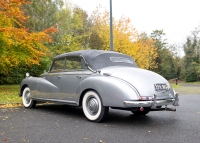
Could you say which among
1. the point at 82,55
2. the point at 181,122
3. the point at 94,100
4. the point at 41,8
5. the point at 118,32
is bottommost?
the point at 181,122

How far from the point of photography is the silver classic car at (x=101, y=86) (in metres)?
4.69

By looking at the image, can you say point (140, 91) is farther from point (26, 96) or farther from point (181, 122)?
point (26, 96)

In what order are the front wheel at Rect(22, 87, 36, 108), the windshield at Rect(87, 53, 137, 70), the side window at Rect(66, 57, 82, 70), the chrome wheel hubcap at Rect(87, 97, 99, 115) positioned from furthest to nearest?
the front wheel at Rect(22, 87, 36, 108)
the side window at Rect(66, 57, 82, 70)
the windshield at Rect(87, 53, 137, 70)
the chrome wheel hubcap at Rect(87, 97, 99, 115)

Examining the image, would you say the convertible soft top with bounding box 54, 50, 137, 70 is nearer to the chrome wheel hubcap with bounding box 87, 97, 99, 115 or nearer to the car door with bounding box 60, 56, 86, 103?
the car door with bounding box 60, 56, 86, 103

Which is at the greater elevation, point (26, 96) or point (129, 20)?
point (129, 20)

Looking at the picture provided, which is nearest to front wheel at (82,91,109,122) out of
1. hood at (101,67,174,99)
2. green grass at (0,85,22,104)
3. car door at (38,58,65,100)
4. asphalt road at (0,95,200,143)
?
asphalt road at (0,95,200,143)

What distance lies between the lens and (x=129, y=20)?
23016 mm

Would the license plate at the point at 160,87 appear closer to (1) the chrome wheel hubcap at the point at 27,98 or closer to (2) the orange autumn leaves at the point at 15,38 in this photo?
(1) the chrome wheel hubcap at the point at 27,98

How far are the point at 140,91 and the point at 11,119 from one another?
9.98ft

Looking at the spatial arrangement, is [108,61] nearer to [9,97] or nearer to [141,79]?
[141,79]

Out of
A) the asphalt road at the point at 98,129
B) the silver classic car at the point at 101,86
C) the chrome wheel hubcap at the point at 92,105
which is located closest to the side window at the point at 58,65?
the silver classic car at the point at 101,86

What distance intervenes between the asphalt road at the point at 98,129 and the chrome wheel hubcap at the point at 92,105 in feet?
0.84

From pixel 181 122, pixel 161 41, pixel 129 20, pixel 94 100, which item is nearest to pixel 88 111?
pixel 94 100

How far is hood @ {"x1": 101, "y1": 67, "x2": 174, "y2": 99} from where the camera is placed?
15.5 feet
